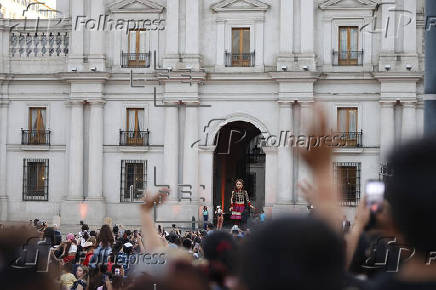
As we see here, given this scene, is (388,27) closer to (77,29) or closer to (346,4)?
(346,4)

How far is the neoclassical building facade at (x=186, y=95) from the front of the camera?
39812 mm

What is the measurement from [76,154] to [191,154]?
5.43m

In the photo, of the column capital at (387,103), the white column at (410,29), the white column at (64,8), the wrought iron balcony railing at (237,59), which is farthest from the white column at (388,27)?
the white column at (64,8)

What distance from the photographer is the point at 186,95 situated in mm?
40469

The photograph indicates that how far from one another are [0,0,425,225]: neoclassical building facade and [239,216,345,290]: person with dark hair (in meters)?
35.9

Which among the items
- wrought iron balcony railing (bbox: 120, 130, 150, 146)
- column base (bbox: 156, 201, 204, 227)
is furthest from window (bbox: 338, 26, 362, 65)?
wrought iron balcony railing (bbox: 120, 130, 150, 146)

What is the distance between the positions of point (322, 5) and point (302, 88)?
13.3ft

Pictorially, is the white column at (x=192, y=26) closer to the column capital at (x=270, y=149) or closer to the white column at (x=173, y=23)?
the white column at (x=173, y=23)

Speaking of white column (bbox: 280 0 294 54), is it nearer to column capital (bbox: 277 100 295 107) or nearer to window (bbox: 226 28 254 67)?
window (bbox: 226 28 254 67)

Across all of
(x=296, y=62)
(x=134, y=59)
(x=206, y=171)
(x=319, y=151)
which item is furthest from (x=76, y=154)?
(x=319, y=151)

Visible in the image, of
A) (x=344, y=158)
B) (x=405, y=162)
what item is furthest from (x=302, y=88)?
(x=405, y=162)

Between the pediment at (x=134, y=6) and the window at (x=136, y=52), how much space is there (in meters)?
0.99

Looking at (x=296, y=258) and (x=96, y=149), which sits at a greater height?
(x=96, y=149)

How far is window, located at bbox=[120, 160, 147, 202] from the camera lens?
1629 inches
